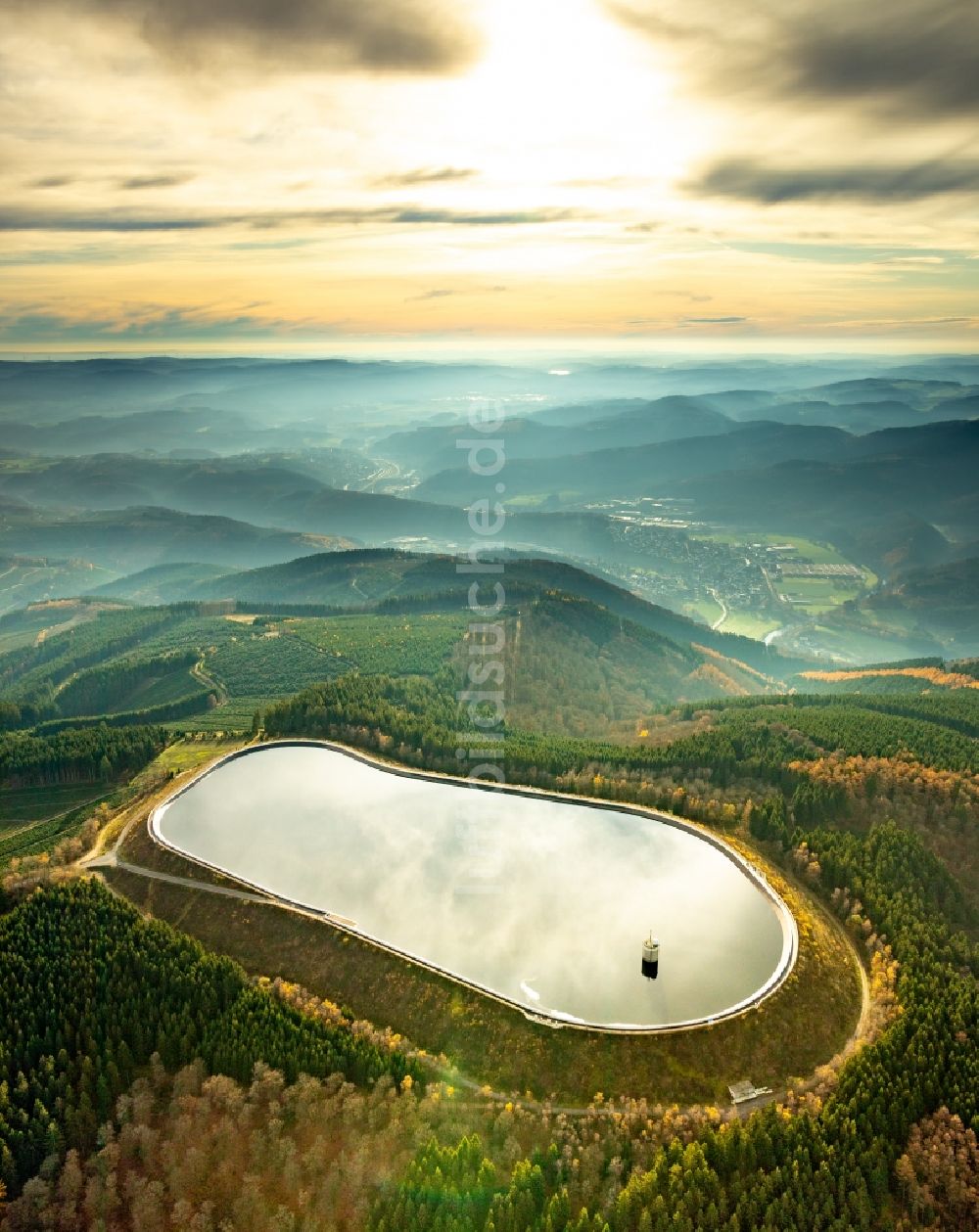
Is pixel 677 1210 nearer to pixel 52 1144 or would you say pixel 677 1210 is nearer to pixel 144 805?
pixel 52 1144

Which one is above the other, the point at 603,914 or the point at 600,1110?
the point at 603,914

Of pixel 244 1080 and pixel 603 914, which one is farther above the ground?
pixel 603 914

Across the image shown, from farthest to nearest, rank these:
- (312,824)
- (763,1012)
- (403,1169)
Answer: (312,824), (763,1012), (403,1169)

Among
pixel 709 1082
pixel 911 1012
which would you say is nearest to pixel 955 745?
pixel 911 1012

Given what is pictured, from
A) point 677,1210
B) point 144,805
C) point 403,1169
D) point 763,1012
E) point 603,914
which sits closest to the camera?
point 677,1210

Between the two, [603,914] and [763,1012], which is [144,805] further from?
[763,1012]

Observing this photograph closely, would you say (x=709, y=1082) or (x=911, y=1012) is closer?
(x=709, y=1082)

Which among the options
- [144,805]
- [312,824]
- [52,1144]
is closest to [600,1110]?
[52,1144]
